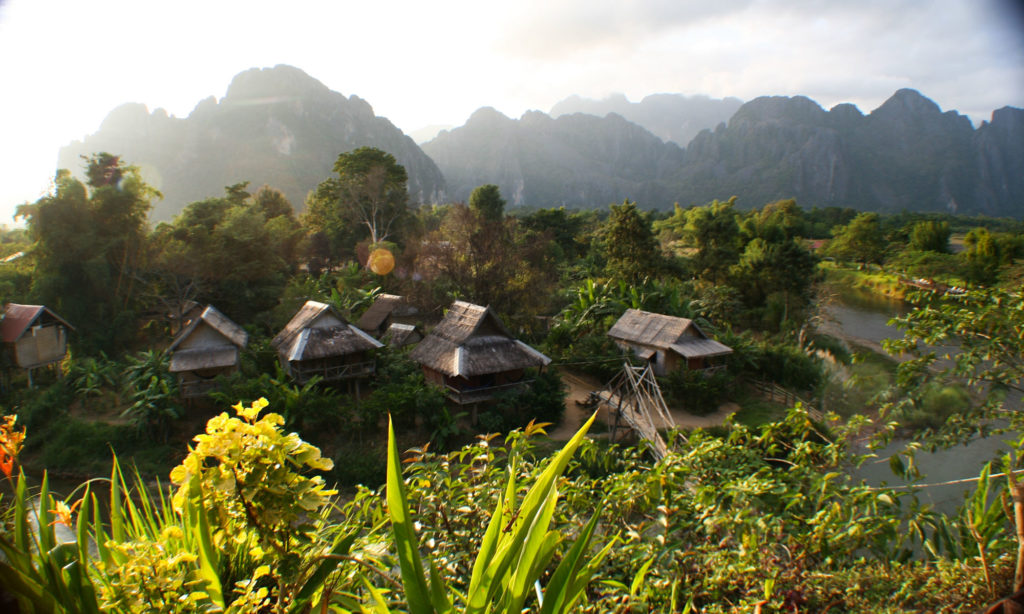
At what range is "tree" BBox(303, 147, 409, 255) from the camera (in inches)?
1030

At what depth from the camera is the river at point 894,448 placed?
27.7ft

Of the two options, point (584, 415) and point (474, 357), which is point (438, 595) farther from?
point (584, 415)

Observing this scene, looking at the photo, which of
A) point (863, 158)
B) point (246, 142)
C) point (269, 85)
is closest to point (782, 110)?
point (863, 158)

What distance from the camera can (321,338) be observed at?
12.1 m

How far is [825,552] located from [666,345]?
12.9 meters

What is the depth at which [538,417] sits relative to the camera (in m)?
12.6

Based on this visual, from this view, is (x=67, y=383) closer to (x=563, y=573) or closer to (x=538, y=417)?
(x=538, y=417)

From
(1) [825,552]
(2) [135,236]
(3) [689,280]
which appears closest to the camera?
(1) [825,552]

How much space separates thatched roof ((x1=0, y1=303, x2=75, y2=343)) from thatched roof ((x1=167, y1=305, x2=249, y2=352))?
360 cm

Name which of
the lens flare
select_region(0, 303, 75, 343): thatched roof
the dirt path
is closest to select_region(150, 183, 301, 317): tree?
select_region(0, 303, 75, 343): thatched roof

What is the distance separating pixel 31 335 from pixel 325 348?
7.67 meters

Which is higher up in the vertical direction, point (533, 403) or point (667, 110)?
point (667, 110)

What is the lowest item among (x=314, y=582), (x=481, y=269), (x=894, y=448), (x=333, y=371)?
(x=894, y=448)

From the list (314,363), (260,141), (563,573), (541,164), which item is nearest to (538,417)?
(314,363)
